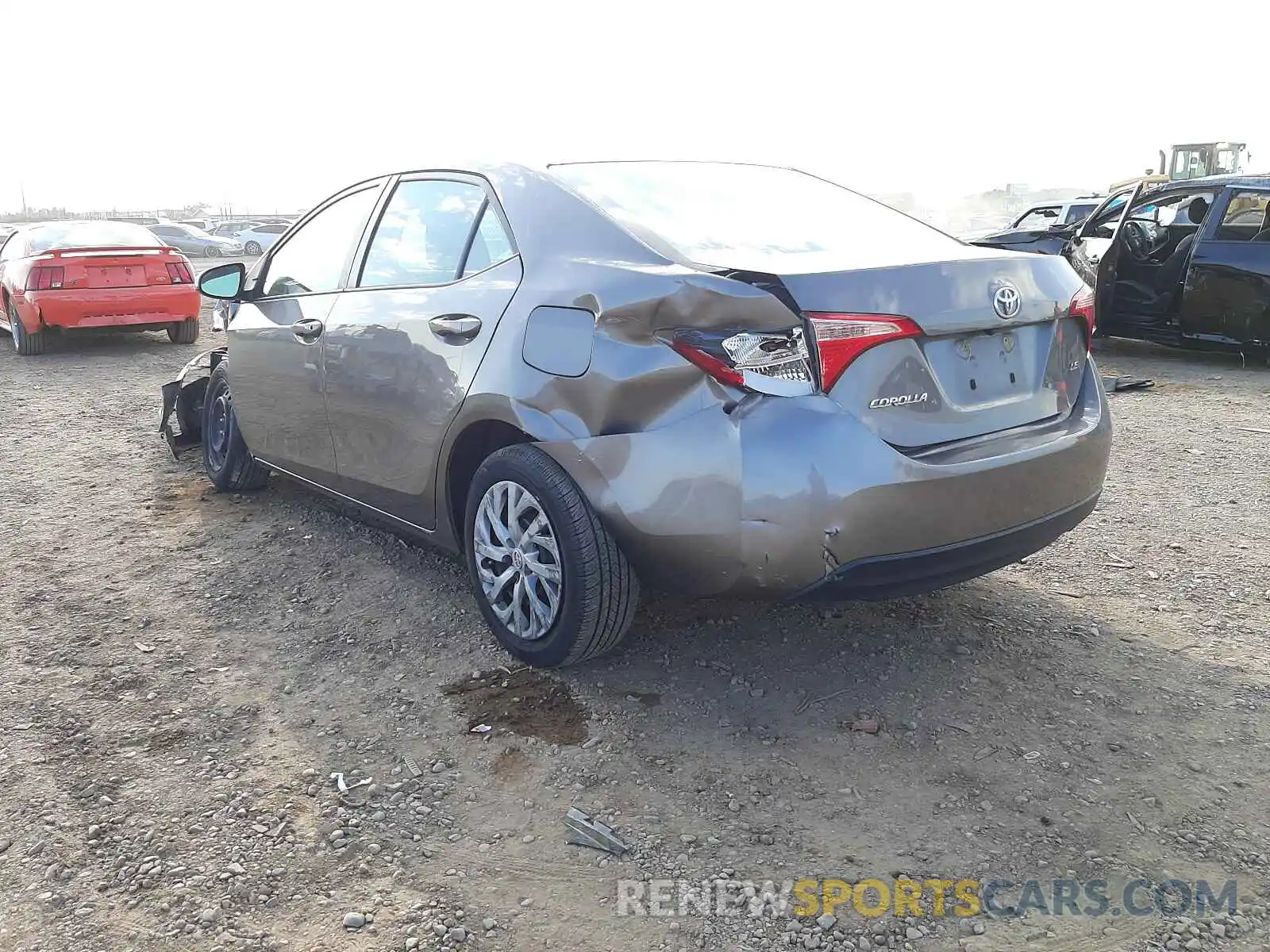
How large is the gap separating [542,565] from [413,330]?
38.4 inches

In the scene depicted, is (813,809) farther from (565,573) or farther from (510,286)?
(510,286)

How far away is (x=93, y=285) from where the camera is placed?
35.1 feet

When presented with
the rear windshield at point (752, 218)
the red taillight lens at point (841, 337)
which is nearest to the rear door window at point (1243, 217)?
the rear windshield at point (752, 218)

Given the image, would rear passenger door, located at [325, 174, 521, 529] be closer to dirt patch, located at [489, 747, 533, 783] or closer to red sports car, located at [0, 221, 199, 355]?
dirt patch, located at [489, 747, 533, 783]

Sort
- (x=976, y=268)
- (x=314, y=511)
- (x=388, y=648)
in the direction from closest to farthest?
(x=976, y=268) → (x=388, y=648) → (x=314, y=511)

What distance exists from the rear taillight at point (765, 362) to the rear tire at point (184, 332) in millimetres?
9978

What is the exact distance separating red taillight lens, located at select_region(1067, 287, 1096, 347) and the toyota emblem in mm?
305

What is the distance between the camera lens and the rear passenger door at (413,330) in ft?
11.3

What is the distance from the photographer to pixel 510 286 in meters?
3.30

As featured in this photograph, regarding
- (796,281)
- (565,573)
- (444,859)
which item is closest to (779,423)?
(796,281)

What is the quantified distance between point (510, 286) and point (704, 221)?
0.62 metres

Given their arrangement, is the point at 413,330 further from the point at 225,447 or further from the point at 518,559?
the point at 225,447

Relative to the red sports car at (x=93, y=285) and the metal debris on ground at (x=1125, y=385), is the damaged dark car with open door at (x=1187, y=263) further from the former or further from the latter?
the red sports car at (x=93, y=285)

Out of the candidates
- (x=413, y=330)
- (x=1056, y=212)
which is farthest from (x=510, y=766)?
(x=1056, y=212)
